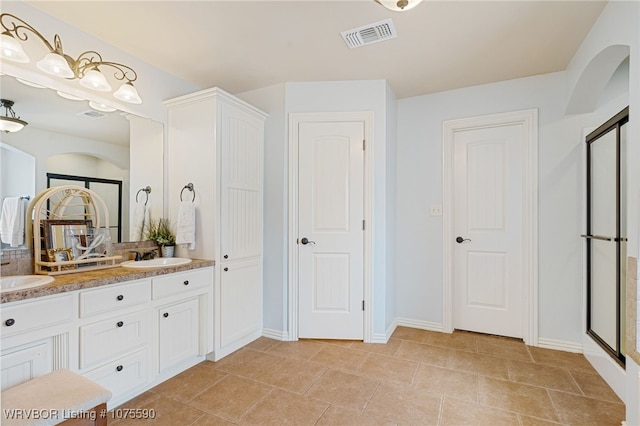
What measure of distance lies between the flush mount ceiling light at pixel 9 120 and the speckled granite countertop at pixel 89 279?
35.3 inches

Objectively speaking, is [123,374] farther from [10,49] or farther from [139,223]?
[10,49]

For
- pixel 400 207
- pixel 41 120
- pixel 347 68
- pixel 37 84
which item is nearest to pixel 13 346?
pixel 41 120

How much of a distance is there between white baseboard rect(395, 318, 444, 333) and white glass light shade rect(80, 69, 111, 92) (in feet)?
10.7

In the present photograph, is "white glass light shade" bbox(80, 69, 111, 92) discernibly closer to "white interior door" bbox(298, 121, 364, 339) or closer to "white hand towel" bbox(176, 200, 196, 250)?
"white hand towel" bbox(176, 200, 196, 250)

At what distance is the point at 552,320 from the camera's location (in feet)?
9.05

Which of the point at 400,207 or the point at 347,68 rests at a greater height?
the point at 347,68

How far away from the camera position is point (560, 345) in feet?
8.91

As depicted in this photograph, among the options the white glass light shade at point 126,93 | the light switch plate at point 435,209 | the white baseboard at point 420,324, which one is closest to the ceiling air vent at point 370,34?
the white glass light shade at point 126,93

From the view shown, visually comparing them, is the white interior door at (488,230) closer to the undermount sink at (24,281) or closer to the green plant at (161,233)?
the green plant at (161,233)

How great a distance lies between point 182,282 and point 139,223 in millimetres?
693

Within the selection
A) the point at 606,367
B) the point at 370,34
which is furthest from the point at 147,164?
the point at 606,367

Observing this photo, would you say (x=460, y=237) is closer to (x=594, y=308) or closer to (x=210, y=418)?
(x=594, y=308)

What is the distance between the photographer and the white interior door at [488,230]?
2.93m

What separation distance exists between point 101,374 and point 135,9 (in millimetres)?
2172
